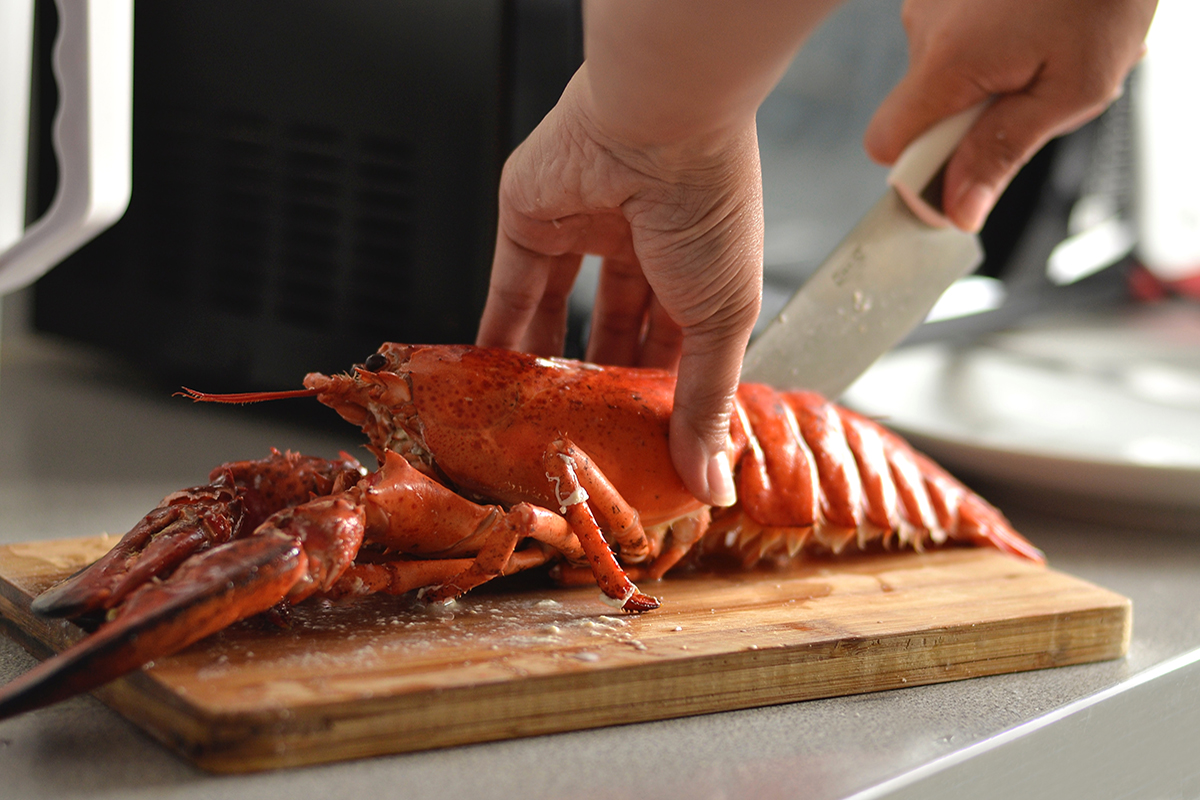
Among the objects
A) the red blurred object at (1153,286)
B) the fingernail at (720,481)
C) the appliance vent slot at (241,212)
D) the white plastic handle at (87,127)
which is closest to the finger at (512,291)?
the fingernail at (720,481)

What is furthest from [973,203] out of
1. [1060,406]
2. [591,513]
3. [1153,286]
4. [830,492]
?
[1153,286]

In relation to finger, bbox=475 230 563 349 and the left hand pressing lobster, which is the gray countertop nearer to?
the left hand pressing lobster

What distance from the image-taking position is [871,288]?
1110 mm

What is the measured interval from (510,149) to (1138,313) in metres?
1.81

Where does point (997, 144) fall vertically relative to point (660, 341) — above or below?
above

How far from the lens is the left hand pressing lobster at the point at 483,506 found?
25.9 inches

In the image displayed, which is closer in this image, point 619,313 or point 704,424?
point 704,424

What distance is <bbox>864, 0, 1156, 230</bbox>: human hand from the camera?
1095 mm

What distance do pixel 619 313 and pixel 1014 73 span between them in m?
0.47

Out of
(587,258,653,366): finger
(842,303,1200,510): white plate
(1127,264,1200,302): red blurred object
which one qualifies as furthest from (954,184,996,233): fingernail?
(1127,264,1200,302): red blurred object

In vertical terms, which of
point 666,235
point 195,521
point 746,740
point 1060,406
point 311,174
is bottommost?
point 746,740

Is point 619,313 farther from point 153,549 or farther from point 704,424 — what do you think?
point 153,549

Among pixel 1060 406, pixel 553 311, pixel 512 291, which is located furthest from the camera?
pixel 1060 406

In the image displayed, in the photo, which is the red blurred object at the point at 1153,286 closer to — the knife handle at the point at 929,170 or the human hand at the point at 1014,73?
the human hand at the point at 1014,73
